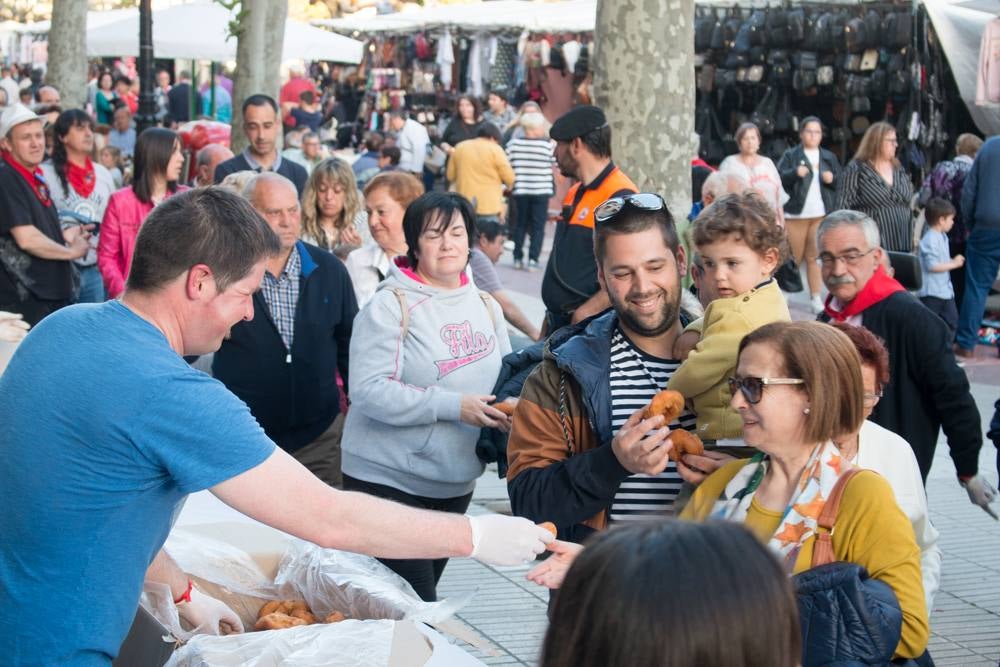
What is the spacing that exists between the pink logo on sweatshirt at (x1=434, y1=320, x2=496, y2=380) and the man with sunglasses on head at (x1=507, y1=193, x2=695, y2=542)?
1132 mm

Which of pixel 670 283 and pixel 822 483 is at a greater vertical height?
pixel 670 283

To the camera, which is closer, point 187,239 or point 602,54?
point 187,239

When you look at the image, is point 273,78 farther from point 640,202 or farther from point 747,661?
point 747,661

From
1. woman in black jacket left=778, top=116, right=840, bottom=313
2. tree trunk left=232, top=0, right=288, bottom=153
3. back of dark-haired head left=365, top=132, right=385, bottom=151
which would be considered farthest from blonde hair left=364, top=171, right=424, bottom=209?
back of dark-haired head left=365, top=132, right=385, bottom=151

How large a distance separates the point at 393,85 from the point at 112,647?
78.8 feet

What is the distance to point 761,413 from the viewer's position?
2.92 metres

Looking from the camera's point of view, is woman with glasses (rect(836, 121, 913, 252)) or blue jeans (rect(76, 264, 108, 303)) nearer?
blue jeans (rect(76, 264, 108, 303))

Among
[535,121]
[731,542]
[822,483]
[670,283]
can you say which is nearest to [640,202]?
[670,283]

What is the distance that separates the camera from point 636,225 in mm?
3277

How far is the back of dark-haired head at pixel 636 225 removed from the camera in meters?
3.28

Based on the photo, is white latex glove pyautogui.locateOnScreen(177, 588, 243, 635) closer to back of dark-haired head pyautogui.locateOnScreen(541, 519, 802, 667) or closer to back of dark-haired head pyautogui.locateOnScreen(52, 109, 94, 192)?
back of dark-haired head pyautogui.locateOnScreen(541, 519, 802, 667)

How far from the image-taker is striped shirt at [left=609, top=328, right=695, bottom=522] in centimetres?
325

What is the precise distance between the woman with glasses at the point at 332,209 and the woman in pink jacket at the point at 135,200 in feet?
2.60

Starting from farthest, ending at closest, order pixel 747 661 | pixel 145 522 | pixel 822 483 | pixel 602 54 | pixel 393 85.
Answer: pixel 393 85 → pixel 602 54 → pixel 822 483 → pixel 145 522 → pixel 747 661
